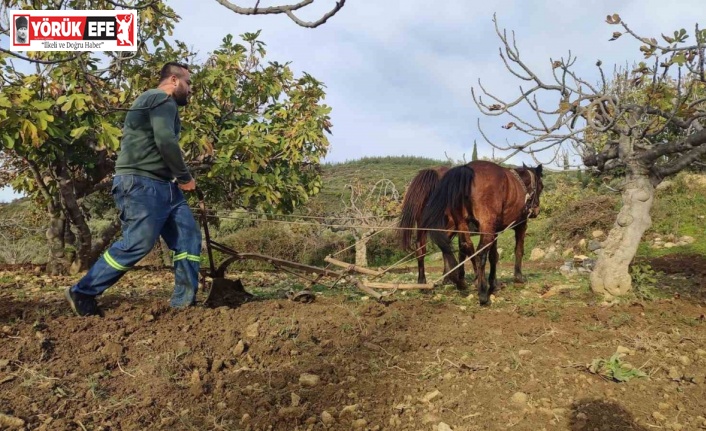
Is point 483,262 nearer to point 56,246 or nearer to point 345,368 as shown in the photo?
point 345,368

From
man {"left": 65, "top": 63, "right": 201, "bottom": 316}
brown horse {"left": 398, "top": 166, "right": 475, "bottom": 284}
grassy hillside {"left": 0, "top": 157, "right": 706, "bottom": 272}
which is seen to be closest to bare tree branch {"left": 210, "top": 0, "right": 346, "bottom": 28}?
man {"left": 65, "top": 63, "right": 201, "bottom": 316}

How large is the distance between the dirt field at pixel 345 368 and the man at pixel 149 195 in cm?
27

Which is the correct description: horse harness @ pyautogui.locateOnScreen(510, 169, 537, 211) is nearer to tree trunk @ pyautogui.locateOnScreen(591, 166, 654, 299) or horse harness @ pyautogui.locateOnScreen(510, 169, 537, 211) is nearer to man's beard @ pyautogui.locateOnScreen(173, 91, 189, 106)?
tree trunk @ pyautogui.locateOnScreen(591, 166, 654, 299)

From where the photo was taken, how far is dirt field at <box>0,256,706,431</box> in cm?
288

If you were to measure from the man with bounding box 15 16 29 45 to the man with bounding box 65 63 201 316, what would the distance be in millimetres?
3494

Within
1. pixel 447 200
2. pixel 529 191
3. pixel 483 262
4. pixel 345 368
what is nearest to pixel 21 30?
pixel 447 200

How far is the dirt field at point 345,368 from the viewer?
2875 mm

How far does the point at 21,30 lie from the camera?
6.78m

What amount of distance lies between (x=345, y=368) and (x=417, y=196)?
12.9 ft

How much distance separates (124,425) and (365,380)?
4.47 feet

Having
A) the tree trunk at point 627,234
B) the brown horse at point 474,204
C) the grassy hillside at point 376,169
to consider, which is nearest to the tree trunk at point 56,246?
the brown horse at point 474,204

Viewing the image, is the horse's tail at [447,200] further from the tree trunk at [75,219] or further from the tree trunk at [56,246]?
the tree trunk at [56,246]

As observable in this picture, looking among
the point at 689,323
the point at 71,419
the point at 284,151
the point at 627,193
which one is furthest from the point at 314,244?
the point at 71,419

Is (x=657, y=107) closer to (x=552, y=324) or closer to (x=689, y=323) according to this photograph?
(x=689, y=323)
